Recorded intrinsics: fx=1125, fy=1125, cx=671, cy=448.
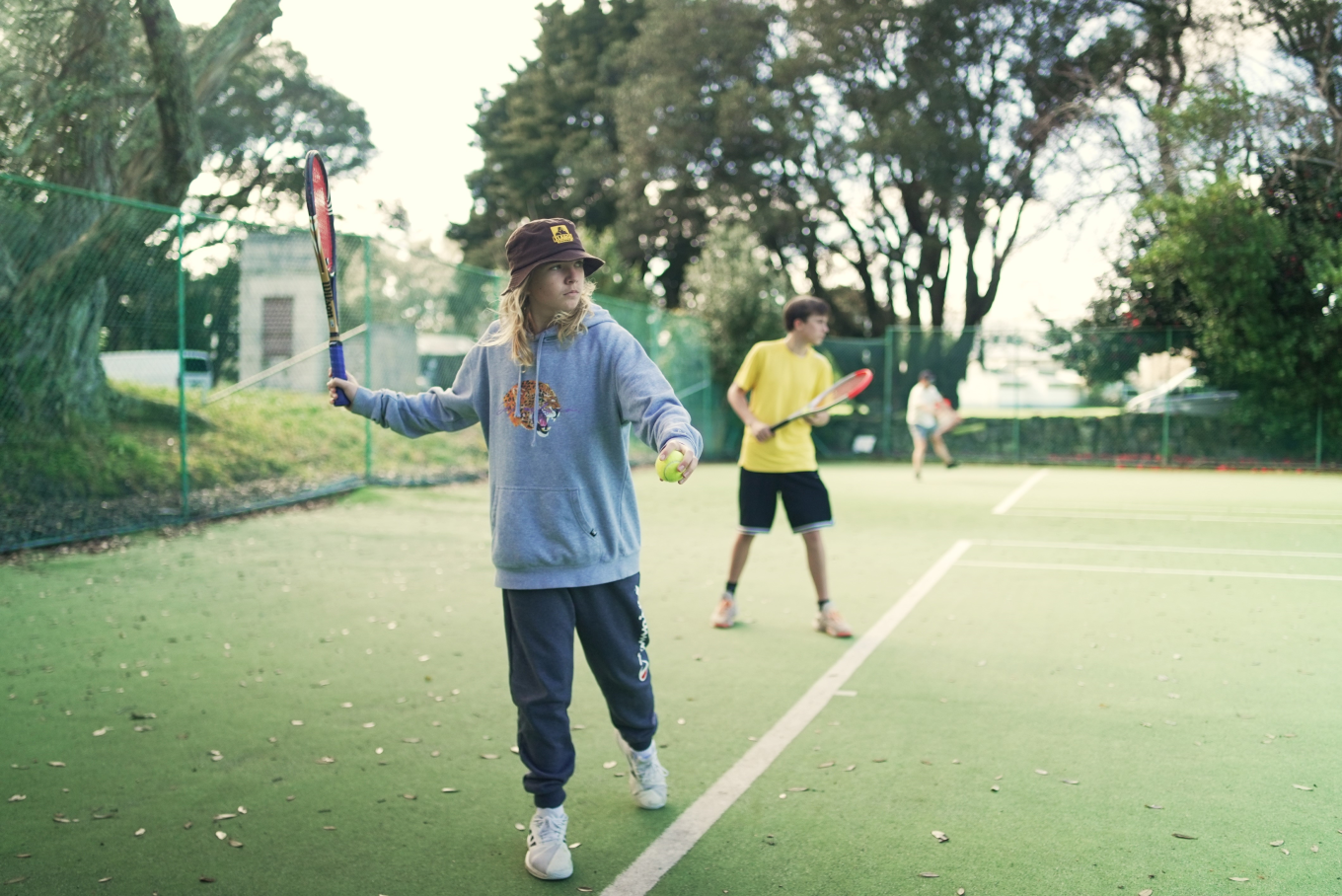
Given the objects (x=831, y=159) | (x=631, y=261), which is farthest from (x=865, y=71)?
(x=631, y=261)

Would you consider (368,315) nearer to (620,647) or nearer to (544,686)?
(620,647)

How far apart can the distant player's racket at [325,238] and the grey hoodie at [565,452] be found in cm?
56

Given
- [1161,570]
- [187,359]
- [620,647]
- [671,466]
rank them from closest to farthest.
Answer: [671,466]
[620,647]
[1161,570]
[187,359]

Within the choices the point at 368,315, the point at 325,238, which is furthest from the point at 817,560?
the point at 368,315

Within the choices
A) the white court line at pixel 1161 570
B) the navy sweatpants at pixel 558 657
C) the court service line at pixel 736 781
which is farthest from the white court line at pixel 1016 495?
the navy sweatpants at pixel 558 657

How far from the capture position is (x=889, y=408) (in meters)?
24.5

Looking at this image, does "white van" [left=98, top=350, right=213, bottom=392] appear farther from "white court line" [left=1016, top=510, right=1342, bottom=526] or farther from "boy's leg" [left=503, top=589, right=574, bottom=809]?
"boy's leg" [left=503, top=589, right=574, bottom=809]

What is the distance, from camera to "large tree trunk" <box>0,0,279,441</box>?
10195 millimetres

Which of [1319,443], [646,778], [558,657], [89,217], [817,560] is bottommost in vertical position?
[646,778]

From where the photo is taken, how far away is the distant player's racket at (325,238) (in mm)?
3727

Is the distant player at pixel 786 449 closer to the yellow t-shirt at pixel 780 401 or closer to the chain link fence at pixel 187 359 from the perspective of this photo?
the yellow t-shirt at pixel 780 401

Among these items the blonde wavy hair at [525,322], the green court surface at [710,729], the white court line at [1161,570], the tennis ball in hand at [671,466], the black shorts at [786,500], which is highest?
the blonde wavy hair at [525,322]

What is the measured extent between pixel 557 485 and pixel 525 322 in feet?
1.71

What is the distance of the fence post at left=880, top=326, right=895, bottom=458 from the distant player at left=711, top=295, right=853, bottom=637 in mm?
17942
